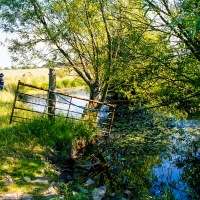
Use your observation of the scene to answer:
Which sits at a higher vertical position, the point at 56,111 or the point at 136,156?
the point at 56,111

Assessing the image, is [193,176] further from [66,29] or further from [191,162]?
[66,29]

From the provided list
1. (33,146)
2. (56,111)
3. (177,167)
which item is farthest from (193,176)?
(56,111)

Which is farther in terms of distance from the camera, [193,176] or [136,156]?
[136,156]

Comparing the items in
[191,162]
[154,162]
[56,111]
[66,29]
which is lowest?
[154,162]

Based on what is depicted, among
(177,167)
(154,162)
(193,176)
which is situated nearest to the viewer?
(193,176)

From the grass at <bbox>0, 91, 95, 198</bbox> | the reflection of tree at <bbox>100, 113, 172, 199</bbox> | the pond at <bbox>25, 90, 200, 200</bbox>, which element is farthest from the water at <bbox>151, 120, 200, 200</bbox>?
the grass at <bbox>0, 91, 95, 198</bbox>

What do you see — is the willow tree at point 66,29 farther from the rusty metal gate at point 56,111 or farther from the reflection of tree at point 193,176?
the reflection of tree at point 193,176

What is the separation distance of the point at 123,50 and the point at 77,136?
3.06 m

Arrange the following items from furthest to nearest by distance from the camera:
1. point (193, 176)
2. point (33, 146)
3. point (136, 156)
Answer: point (136, 156), point (193, 176), point (33, 146)

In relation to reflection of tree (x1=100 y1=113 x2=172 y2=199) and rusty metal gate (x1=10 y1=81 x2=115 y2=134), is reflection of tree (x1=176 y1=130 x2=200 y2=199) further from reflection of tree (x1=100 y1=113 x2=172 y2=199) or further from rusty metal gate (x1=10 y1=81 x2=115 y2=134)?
rusty metal gate (x1=10 y1=81 x2=115 y2=134)

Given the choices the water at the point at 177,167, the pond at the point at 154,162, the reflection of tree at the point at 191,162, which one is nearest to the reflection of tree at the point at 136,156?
the pond at the point at 154,162

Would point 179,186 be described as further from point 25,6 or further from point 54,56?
point 25,6

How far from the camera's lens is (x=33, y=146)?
7.59 meters

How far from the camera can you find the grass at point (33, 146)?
5.70 meters
